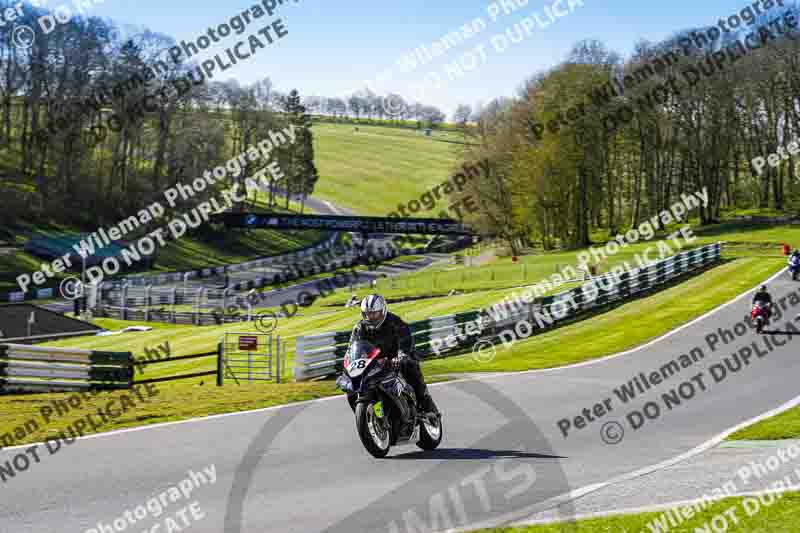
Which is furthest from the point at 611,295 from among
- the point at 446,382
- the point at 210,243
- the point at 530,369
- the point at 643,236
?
the point at 210,243

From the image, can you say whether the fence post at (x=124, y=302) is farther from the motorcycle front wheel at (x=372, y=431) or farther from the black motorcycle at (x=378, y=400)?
the motorcycle front wheel at (x=372, y=431)

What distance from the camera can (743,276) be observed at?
40281mm

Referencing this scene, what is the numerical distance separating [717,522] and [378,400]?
14.0ft

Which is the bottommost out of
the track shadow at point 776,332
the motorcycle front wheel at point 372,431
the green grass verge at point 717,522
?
the track shadow at point 776,332

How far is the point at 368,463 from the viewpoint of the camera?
986 centimetres

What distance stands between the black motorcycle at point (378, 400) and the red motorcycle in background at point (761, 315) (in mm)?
18900

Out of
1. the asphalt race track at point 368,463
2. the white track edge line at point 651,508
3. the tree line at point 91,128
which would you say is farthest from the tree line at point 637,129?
the white track edge line at point 651,508

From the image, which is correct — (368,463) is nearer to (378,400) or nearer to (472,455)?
(378,400)

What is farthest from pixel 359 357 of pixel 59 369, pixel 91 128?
pixel 91 128

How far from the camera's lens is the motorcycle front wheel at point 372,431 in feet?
32.3

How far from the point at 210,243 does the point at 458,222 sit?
25.4m

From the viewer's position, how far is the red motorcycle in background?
86.1 feet

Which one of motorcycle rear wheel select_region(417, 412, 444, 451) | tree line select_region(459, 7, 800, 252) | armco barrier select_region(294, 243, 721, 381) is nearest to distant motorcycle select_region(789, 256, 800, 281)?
armco barrier select_region(294, 243, 721, 381)

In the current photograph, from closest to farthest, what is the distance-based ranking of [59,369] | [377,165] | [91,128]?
[59,369] → [91,128] → [377,165]
